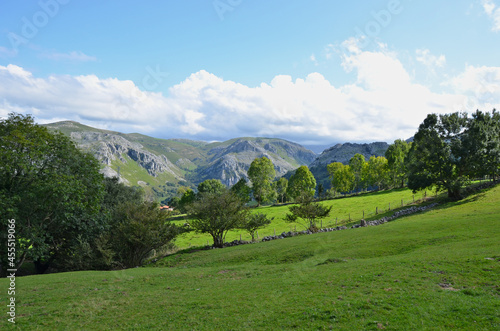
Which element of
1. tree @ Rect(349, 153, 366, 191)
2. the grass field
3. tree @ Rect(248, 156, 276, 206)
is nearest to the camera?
the grass field

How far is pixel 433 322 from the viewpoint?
426 inches

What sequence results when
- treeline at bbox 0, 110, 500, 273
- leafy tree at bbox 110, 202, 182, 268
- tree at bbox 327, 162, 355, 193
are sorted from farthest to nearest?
tree at bbox 327, 162, 355, 193
leafy tree at bbox 110, 202, 182, 268
treeline at bbox 0, 110, 500, 273

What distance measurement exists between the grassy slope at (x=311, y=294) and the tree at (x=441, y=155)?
2855 centimetres

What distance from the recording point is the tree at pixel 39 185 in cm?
3033

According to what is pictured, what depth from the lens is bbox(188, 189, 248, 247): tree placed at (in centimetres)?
4459

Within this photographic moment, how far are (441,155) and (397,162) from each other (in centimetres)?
4381

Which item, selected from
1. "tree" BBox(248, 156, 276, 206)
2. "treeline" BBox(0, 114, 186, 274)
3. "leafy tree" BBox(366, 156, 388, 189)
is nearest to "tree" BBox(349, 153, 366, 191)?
"leafy tree" BBox(366, 156, 388, 189)

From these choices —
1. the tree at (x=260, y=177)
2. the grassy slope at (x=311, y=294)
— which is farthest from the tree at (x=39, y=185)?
the tree at (x=260, y=177)

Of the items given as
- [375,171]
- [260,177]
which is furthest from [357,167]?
[260,177]

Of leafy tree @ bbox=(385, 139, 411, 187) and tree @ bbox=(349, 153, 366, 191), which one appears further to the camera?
tree @ bbox=(349, 153, 366, 191)

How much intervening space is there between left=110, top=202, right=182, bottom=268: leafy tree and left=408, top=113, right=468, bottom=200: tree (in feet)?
171

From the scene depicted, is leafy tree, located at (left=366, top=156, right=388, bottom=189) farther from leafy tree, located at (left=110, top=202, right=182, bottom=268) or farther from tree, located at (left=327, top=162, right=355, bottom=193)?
leafy tree, located at (left=110, top=202, right=182, bottom=268)

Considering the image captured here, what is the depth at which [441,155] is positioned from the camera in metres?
53.8

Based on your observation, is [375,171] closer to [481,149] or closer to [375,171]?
[375,171]
